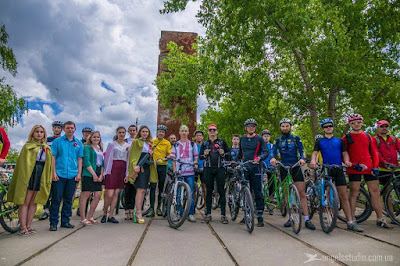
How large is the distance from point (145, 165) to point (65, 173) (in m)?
1.64

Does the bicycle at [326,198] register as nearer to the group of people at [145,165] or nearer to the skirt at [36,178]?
the group of people at [145,165]

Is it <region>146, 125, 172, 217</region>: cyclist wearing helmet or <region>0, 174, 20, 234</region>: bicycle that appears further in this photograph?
<region>146, 125, 172, 217</region>: cyclist wearing helmet

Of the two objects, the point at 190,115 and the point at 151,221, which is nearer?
the point at 151,221

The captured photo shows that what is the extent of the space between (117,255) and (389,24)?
11167mm

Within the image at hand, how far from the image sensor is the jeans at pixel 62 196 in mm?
5430

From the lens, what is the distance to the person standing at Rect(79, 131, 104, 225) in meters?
6.05

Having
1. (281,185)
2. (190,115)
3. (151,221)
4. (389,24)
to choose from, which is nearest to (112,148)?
(151,221)

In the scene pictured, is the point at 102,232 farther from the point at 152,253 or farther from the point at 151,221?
the point at 152,253

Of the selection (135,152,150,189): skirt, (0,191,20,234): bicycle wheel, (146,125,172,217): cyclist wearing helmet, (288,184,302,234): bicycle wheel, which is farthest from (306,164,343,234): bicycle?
(0,191,20,234): bicycle wheel

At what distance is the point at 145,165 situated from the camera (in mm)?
6531

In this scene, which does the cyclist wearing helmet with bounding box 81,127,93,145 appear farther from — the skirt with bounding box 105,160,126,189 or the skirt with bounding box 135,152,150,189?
the skirt with bounding box 135,152,150,189

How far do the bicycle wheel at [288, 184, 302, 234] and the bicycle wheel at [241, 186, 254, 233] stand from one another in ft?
2.54

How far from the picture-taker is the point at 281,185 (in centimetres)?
632

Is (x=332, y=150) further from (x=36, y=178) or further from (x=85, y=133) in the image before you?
(x=85, y=133)
